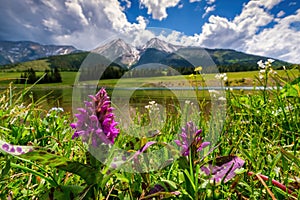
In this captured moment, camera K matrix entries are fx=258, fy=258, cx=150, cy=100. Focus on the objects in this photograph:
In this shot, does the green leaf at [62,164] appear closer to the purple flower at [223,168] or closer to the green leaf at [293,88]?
the purple flower at [223,168]

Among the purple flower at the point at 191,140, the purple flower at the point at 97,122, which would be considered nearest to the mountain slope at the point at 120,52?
the purple flower at the point at 97,122

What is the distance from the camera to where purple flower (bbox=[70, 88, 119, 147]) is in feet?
4.51

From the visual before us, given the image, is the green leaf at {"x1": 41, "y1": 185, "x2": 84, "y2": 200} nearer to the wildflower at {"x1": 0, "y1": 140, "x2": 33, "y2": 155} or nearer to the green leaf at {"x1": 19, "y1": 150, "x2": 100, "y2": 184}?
the green leaf at {"x1": 19, "y1": 150, "x2": 100, "y2": 184}

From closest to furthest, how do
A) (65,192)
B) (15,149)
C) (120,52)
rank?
(15,149)
(65,192)
(120,52)

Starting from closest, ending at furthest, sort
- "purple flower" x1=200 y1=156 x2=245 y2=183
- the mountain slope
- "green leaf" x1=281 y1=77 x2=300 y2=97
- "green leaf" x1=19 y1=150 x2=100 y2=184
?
"green leaf" x1=19 y1=150 x2=100 y2=184
"purple flower" x1=200 y1=156 x2=245 y2=183
the mountain slope
"green leaf" x1=281 y1=77 x2=300 y2=97

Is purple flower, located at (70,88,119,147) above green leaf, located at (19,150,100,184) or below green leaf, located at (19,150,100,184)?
above

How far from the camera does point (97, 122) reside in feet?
4.50

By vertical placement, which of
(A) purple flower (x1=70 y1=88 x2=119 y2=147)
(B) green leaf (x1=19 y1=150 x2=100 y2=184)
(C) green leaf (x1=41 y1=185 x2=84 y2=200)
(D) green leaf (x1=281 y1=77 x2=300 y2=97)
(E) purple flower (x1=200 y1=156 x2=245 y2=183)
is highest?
(D) green leaf (x1=281 y1=77 x2=300 y2=97)

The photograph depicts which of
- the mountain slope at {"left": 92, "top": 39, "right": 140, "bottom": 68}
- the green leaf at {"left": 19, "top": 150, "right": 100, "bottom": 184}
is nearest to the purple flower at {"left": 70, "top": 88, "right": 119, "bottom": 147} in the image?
the green leaf at {"left": 19, "top": 150, "right": 100, "bottom": 184}

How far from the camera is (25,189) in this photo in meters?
1.68

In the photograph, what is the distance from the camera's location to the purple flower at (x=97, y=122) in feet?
4.51

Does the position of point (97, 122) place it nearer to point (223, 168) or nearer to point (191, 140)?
point (191, 140)

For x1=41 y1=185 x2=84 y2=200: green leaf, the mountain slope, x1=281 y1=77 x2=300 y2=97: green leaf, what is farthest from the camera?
x1=281 y1=77 x2=300 y2=97: green leaf

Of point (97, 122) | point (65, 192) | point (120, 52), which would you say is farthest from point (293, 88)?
point (65, 192)
